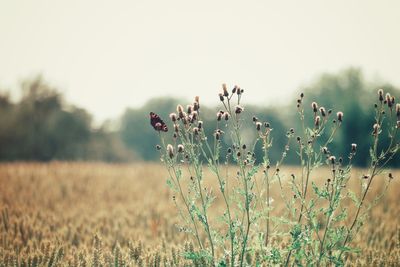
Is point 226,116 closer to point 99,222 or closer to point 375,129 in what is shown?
point 375,129

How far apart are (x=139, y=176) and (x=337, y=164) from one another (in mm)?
9104

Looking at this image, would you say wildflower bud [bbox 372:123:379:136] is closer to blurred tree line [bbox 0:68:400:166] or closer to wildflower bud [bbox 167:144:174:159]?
wildflower bud [bbox 167:144:174:159]

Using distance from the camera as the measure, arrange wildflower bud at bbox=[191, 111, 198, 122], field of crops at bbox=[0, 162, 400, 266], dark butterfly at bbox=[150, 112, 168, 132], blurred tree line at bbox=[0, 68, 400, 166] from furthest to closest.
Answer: blurred tree line at bbox=[0, 68, 400, 166] → field of crops at bbox=[0, 162, 400, 266] → wildflower bud at bbox=[191, 111, 198, 122] → dark butterfly at bbox=[150, 112, 168, 132]

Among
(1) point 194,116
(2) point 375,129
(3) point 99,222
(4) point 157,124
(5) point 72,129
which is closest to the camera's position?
(4) point 157,124

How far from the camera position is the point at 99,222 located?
5.52 meters

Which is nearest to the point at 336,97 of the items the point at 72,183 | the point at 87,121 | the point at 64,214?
the point at 87,121

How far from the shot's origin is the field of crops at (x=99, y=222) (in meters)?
3.58

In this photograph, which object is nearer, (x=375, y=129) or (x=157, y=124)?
(x=157, y=124)

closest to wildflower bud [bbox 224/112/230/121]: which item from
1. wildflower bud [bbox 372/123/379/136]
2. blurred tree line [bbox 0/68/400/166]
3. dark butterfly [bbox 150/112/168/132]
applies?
dark butterfly [bbox 150/112/168/132]

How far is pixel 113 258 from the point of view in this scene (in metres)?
3.49

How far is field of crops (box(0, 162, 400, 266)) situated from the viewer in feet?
11.7

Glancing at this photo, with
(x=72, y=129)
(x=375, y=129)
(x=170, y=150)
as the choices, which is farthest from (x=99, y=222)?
(x=72, y=129)

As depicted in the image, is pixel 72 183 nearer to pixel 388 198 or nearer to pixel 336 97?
pixel 388 198

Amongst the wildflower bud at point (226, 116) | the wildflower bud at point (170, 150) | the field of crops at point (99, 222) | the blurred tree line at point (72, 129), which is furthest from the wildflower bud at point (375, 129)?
the blurred tree line at point (72, 129)
